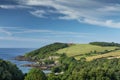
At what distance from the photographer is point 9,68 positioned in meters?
93.1

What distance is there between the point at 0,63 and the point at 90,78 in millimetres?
24172

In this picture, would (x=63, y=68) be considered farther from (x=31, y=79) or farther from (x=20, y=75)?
(x=31, y=79)

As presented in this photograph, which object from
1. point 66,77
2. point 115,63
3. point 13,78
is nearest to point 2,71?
point 13,78

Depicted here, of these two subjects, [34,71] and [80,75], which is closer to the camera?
[34,71]

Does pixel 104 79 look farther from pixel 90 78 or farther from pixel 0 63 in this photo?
pixel 0 63

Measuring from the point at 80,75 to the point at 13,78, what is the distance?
17482 millimetres

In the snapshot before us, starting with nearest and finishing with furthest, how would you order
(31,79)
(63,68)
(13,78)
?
(31,79), (13,78), (63,68)

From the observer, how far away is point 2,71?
287 feet

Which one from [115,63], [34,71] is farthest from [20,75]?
[115,63]

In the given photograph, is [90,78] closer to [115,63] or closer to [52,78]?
[52,78]

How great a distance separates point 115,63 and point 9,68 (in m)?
87.8

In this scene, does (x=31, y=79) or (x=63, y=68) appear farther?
(x=63, y=68)

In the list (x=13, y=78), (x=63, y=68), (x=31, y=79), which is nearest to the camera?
(x=31, y=79)

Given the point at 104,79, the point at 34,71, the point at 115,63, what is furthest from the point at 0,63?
the point at 115,63
